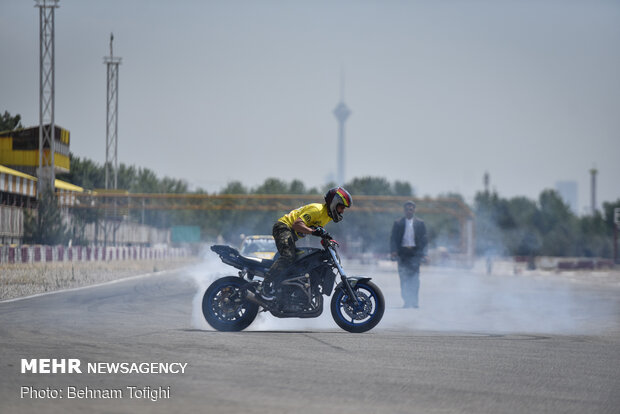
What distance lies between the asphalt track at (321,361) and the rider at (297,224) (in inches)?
30.2

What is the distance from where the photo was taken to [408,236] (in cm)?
1675

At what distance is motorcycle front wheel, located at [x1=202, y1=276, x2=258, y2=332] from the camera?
34.9ft

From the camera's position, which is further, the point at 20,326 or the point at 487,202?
the point at 487,202

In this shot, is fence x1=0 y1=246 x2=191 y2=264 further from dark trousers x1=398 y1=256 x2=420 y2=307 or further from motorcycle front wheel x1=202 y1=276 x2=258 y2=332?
motorcycle front wheel x1=202 y1=276 x2=258 y2=332

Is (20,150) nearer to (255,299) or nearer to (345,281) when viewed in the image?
(255,299)

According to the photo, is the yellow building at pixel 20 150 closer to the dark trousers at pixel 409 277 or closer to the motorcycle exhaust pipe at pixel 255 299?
the dark trousers at pixel 409 277

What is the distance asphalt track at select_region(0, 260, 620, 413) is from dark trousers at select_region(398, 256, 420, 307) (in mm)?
2122

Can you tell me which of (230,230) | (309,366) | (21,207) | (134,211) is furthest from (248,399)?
(230,230)

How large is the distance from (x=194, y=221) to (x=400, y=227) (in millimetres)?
110591

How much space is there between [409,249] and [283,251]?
661 centimetres

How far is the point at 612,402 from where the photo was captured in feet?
21.4

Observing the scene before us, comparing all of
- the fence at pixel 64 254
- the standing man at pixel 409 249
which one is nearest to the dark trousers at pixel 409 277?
the standing man at pixel 409 249

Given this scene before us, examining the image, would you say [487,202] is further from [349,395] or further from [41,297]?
[349,395]

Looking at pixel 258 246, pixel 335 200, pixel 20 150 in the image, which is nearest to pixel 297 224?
pixel 335 200
